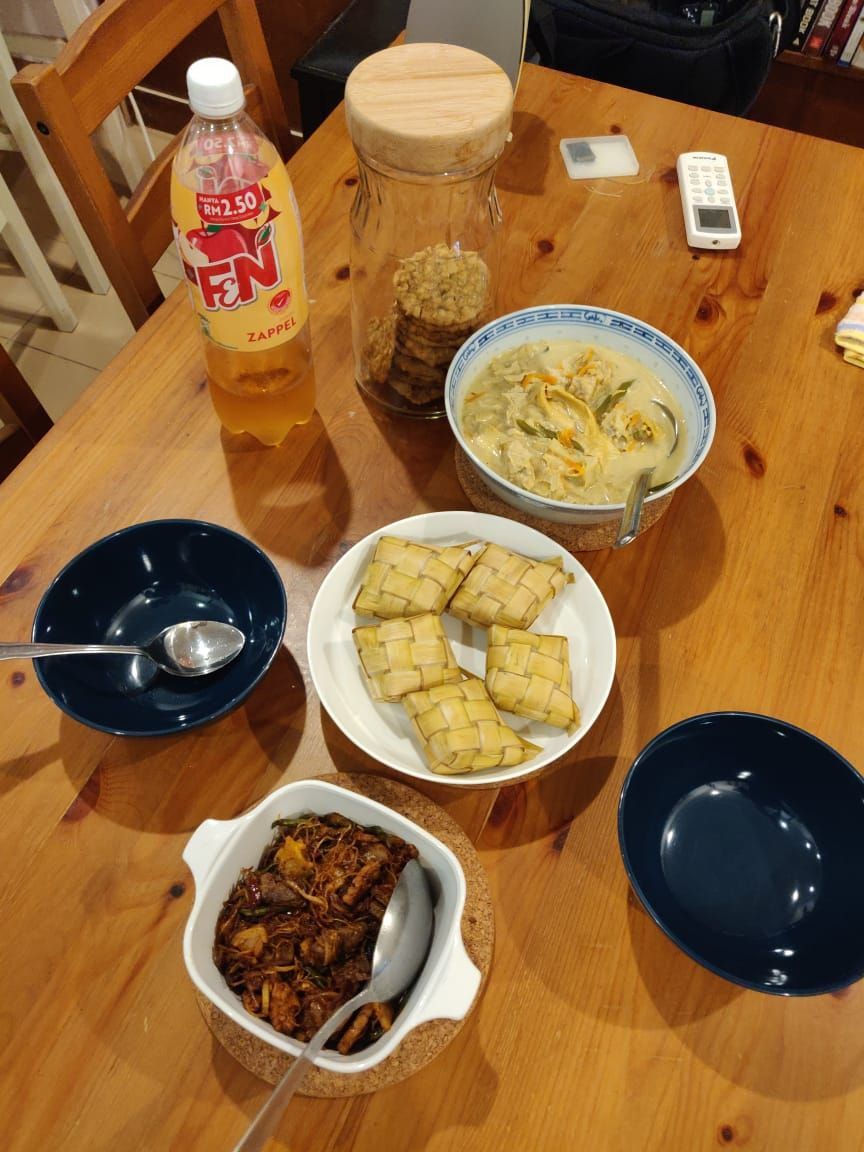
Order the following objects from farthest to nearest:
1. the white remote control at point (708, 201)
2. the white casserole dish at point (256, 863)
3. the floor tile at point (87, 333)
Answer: the floor tile at point (87, 333) → the white remote control at point (708, 201) → the white casserole dish at point (256, 863)

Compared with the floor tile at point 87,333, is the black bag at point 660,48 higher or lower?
higher

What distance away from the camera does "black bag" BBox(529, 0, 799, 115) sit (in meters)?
1.64

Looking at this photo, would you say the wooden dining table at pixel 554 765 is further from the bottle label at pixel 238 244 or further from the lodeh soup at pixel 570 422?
the bottle label at pixel 238 244

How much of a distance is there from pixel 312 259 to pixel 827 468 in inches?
29.6

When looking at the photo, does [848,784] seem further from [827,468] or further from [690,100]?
[690,100]

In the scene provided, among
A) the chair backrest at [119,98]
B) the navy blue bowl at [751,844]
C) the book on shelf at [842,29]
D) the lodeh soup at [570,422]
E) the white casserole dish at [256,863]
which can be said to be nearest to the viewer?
the white casserole dish at [256,863]

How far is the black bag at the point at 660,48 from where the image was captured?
1641 millimetres

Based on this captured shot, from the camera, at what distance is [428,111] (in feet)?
2.73

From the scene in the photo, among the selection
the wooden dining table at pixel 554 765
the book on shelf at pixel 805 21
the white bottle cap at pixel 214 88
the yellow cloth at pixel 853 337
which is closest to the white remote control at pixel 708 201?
the wooden dining table at pixel 554 765

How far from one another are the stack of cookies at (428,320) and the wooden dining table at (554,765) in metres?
0.06

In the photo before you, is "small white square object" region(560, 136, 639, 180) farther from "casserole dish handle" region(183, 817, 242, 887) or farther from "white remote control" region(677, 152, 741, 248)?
"casserole dish handle" region(183, 817, 242, 887)

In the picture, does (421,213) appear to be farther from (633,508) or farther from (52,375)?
(52,375)

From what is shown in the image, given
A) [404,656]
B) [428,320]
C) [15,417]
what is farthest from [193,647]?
[15,417]

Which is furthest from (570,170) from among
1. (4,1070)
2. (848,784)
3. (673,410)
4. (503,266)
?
(4,1070)
